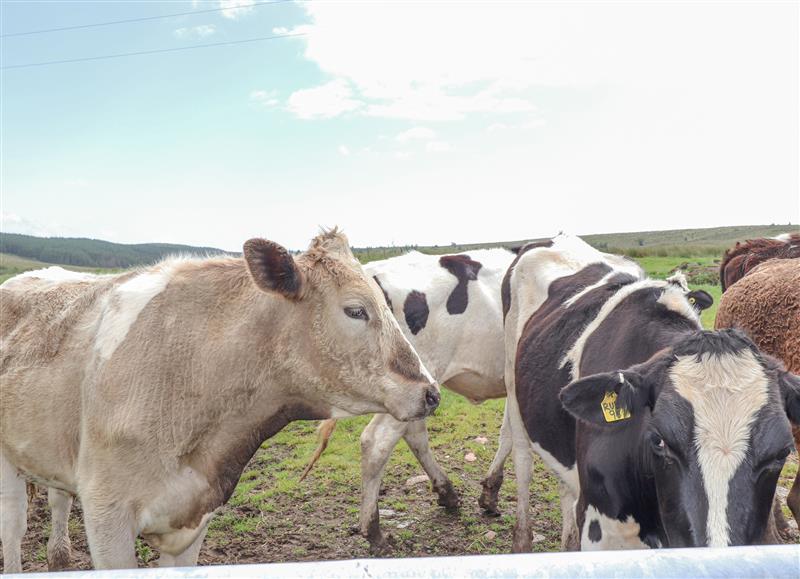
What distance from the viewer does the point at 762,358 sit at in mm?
2645

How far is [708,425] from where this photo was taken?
2408 millimetres

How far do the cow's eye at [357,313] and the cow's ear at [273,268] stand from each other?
11.5 inches

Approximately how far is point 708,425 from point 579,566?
1.52m

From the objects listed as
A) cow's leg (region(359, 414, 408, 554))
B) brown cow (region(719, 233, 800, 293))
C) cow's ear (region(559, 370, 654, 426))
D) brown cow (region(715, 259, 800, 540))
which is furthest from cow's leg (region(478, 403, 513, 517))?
brown cow (region(719, 233, 800, 293))

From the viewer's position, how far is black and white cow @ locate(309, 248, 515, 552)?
6.14m

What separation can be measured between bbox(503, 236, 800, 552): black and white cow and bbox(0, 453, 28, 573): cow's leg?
3.56 m

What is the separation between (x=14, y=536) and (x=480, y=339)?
4.39 metres

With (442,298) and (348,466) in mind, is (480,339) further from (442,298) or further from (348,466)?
(348,466)

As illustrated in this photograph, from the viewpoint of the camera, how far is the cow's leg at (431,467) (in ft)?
19.8

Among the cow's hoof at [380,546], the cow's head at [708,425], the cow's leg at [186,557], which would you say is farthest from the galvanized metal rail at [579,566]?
the cow's hoof at [380,546]

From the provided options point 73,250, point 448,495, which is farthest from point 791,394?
point 73,250

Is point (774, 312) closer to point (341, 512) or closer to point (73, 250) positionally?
point (341, 512)

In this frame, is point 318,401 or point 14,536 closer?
point 318,401

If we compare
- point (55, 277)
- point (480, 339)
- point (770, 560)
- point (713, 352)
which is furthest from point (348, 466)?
point (770, 560)
